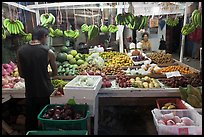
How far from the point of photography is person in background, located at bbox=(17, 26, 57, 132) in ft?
9.35

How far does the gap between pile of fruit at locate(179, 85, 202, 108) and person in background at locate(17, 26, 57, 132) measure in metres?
1.69

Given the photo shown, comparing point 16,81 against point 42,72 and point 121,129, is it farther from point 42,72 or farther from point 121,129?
point 121,129

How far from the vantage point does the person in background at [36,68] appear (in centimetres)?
285

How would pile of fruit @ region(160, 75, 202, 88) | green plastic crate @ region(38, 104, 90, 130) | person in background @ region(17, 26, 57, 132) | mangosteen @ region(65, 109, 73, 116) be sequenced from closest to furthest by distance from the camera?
green plastic crate @ region(38, 104, 90, 130), mangosteen @ region(65, 109, 73, 116), person in background @ region(17, 26, 57, 132), pile of fruit @ region(160, 75, 202, 88)

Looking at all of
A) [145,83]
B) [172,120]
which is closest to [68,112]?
[172,120]

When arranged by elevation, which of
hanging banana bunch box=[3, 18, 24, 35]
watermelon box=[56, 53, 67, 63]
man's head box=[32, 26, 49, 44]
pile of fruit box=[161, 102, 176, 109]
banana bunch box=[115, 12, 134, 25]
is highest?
banana bunch box=[115, 12, 134, 25]

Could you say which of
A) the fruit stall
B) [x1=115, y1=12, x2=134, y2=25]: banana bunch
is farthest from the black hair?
[x1=115, y1=12, x2=134, y2=25]: banana bunch

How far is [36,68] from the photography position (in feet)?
9.42

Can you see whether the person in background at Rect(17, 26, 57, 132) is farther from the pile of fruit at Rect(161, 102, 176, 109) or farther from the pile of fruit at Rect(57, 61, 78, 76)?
the pile of fruit at Rect(161, 102, 176, 109)

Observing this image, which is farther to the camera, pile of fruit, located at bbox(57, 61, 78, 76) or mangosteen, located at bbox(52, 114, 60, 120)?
pile of fruit, located at bbox(57, 61, 78, 76)

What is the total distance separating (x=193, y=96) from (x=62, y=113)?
1453mm

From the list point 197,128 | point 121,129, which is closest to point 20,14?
point 121,129

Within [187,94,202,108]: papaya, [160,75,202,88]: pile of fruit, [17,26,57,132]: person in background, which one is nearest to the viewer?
[187,94,202,108]: papaya

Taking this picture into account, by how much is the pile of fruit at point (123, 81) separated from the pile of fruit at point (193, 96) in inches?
30.0
